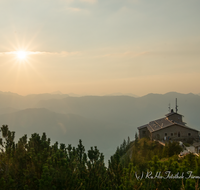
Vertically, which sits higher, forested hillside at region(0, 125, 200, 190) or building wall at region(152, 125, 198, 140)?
building wall at region(152, 125, 198, 140)

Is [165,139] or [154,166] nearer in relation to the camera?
[154,166]

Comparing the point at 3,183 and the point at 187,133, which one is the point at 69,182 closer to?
the point at 3,183

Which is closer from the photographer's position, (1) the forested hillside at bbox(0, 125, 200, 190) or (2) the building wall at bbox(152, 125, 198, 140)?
(1) the forested hillside at bbox(0, 125, 200, 190)

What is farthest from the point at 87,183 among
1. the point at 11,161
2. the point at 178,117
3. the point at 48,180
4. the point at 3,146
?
the point at 178,117

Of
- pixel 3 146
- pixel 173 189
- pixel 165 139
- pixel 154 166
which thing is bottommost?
pixel 173 189

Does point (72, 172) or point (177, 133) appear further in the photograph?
point (177, 133)

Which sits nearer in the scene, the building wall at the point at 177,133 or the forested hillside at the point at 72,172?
the forested hillside at the point at 72,172

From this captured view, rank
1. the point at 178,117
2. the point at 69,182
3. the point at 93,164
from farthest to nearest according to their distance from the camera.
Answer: the point at 178,117 < the point at 93,164 < the point at 69,182

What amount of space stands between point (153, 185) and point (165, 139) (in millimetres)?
41167

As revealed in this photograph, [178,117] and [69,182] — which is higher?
[178,117]

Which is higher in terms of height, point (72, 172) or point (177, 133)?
point (177, 133)

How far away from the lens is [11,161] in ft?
40.1

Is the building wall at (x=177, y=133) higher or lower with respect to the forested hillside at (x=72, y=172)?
higher

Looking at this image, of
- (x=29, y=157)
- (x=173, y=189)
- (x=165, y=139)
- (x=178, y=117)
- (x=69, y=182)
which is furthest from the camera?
(x=178, y=117)
